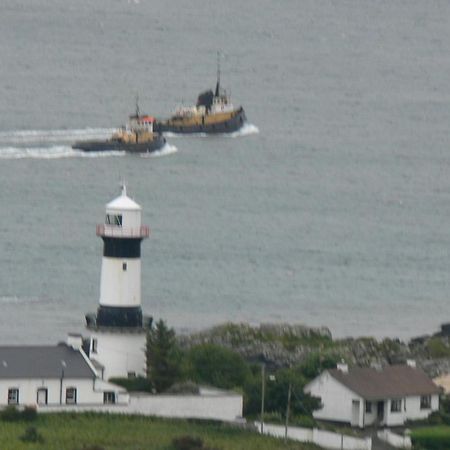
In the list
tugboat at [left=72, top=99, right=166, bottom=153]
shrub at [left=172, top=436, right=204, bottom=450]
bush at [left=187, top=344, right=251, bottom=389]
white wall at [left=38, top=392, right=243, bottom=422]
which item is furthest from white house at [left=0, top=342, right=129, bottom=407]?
tugboat at [left=72, top=99, right=166, bottom=153]

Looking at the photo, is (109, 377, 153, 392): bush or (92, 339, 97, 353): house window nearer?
(109, 377, 153, 392): bush

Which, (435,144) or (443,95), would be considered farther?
(443,95)

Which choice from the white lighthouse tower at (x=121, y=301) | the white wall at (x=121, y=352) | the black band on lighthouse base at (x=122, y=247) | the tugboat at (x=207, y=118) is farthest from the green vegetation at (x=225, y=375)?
the tugboat at (x=207, y=118)

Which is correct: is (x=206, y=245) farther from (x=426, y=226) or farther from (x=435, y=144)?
(x=435, y=144)

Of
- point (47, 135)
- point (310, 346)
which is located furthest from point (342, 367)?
point (47, 135)

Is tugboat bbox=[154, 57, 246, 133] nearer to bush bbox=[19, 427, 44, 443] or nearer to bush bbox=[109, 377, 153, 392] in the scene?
bush bbox=[109, 377, 153, 392]

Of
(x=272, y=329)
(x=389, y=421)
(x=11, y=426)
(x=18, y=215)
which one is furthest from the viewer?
(x=18, y=215)

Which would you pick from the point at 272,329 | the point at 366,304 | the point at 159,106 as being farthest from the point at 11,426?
the point at 159,106
